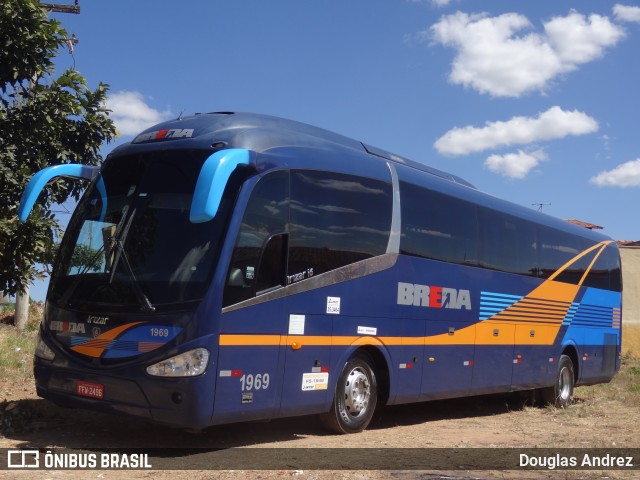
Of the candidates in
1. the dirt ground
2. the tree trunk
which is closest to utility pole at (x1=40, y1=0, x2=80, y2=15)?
the tree trunk

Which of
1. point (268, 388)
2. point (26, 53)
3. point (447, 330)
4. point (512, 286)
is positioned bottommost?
point (268, 388)

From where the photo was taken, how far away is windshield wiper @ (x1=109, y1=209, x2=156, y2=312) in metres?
7.41

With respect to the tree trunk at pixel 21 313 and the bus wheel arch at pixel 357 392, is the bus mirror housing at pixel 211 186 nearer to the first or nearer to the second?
the bus wheel arch at pixel 357 392

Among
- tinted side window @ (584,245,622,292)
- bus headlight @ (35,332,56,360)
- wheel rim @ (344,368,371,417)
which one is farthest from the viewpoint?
tinted side window @ (584,245,622,292)

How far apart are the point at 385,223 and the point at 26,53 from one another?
6.26m

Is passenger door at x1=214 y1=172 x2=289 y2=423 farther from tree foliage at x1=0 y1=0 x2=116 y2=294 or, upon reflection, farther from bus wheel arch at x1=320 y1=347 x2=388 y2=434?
tree foliage at x1=0 y1=0 x2=116 y2=294

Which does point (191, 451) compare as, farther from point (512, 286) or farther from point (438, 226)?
point (512, 286)

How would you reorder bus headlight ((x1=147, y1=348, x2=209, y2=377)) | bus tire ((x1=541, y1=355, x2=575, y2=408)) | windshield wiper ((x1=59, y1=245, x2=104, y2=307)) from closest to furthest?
bus headlight ((x1=147, y1=348, x2=209, y2=377))
windshield wiper ((x1=59, y1=245, x2=104, y2=307))
bus tire ((x1=541, y1=355, x2=575, y2=408))

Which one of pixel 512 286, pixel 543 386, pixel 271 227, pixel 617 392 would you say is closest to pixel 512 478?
pixel 271 227

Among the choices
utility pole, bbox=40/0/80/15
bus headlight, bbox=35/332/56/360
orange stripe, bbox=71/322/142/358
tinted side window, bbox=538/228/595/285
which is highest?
utility pole, bbox=40/0/80/15

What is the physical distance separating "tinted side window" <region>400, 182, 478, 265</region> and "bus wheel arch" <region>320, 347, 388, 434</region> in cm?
159

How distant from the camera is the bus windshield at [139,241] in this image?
7.43 m

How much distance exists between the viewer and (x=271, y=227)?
26.3ft

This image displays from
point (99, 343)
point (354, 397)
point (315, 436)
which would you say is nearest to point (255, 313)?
point (99, 343)
